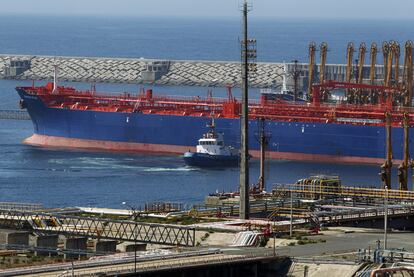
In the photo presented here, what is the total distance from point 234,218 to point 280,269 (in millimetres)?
10697

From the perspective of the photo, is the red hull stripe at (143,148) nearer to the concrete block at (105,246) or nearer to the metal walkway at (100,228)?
the metal walkway at (100,228)

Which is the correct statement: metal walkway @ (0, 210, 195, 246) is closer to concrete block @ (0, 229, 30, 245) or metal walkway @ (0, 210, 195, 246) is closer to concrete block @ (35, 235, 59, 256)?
concrete block @ (35, 235, 59, 256)

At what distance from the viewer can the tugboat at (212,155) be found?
315ft

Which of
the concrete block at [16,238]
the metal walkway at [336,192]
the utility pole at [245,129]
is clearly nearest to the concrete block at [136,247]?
the concrete block at [16,238]

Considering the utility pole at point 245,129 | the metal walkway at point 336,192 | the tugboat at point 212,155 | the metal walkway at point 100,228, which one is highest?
the utility pole at point 245,129

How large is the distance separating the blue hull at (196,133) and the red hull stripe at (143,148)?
2.4 inches

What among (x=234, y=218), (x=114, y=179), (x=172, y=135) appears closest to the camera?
(x=234, y=218)

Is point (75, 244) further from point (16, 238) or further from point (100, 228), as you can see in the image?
point (100, 228)

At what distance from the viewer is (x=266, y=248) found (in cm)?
4534

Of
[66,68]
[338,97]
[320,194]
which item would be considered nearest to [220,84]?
[66,68]

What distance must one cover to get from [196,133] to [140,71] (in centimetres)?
7503

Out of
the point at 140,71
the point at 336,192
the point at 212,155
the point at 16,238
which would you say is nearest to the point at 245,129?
the point at 16,238

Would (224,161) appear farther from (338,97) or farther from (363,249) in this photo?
(363,249)

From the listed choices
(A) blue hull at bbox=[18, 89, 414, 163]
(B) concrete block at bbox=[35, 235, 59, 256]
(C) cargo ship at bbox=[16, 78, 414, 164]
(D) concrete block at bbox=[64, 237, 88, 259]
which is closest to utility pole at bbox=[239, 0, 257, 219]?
(D) concrete block at bbox=[64, 237, 88, 259]
